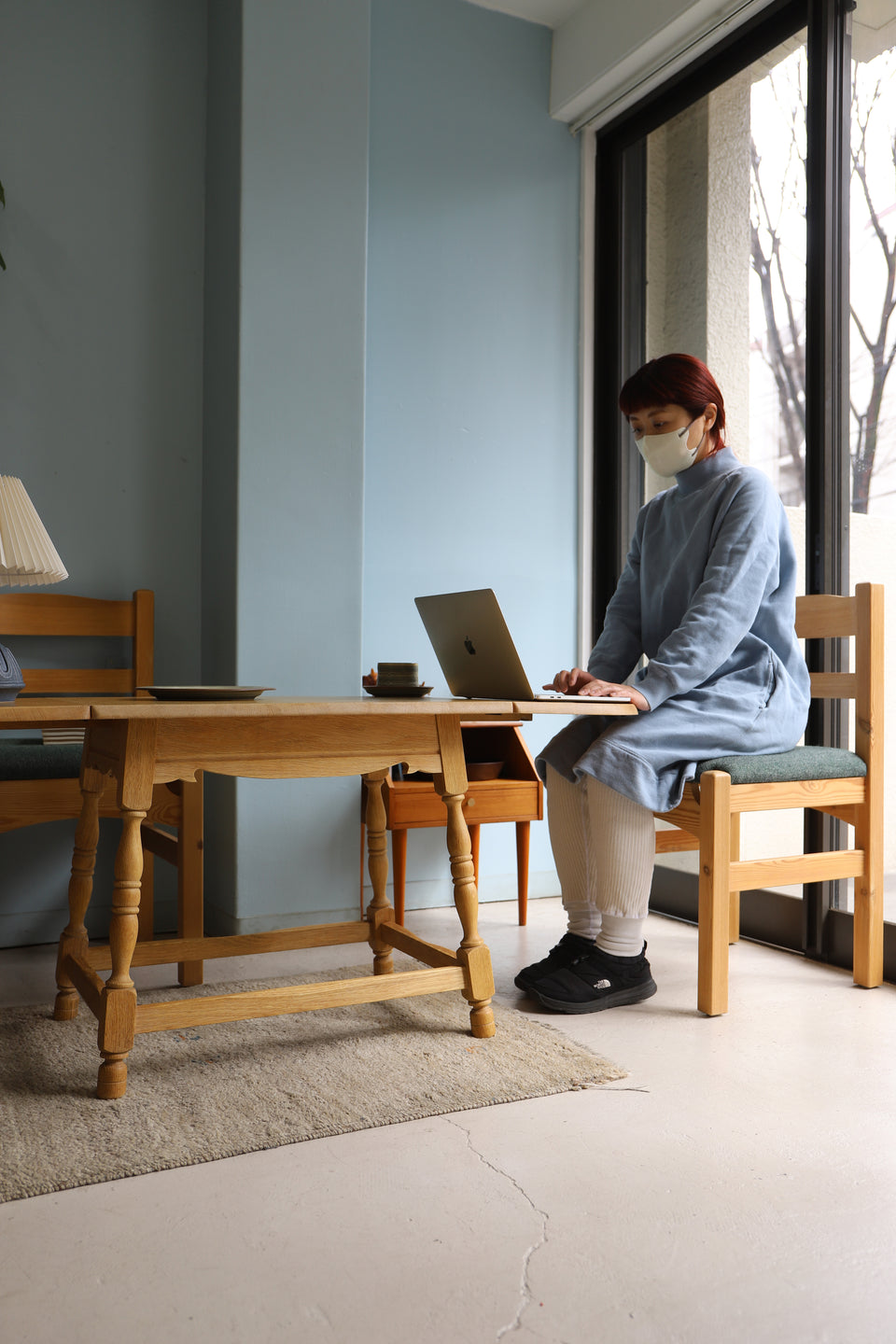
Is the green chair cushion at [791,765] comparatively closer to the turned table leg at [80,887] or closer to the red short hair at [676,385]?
the red short hair at [676,385]

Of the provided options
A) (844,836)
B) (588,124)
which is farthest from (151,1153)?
(588,124)

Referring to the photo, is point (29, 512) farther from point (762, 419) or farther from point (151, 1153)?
point (762, 419)

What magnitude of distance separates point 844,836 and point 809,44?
1.89 m

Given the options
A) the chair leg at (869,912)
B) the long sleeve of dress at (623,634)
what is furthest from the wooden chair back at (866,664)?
the long sleeve of dress at (623,634)

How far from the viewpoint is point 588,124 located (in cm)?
324

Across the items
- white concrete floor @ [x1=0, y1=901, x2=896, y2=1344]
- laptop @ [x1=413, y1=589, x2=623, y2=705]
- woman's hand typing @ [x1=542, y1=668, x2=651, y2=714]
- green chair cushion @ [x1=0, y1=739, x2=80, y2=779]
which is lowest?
white concrete floor @ [x1=0, y1=901, x2=896, y2=1344]

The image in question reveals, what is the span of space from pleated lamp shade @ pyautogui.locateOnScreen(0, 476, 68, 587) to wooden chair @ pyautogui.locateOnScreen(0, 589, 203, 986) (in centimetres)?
35

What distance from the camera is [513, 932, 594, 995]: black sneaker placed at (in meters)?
2.06

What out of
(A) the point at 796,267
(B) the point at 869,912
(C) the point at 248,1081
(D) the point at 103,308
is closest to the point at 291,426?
(D) the point at 103,308

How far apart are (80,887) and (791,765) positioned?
1.37 metres

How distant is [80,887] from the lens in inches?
74.6

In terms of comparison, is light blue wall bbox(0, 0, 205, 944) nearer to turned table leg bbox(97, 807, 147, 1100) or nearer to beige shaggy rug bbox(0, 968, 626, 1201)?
beige shaggy rug bbox(0, 968, 626, 1201)

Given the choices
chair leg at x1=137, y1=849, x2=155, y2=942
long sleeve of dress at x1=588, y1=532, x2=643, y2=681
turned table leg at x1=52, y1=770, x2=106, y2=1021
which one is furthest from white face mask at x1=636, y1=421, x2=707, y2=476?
chair leg at x1=137, y1=849, x2=155, y2=942

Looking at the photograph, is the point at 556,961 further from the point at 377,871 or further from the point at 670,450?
the point at 670,450
